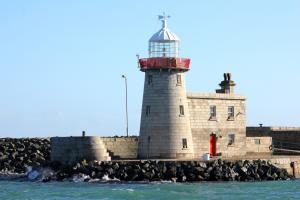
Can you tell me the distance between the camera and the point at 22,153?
43219mm

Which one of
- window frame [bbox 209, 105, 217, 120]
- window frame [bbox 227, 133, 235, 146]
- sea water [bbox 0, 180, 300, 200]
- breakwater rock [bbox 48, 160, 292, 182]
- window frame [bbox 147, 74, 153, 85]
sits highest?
window frame [bbox 147, 74, 153, 85]

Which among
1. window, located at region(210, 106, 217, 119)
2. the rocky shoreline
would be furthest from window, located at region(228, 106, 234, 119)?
the rocky shoreline

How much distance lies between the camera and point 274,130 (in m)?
45.8

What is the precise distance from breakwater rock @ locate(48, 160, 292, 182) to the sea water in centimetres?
77

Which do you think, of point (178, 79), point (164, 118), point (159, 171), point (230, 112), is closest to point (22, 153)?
point (164, 118)

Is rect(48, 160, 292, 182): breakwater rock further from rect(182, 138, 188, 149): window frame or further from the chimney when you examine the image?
the chimney

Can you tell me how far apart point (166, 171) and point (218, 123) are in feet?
21.6

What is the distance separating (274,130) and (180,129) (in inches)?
459

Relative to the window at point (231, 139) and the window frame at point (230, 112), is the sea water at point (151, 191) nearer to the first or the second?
the window at point (231, 139)

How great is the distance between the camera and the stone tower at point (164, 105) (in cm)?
3556

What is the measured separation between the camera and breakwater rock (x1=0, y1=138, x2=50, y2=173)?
40.8 metres

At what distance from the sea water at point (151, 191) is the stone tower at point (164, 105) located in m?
3.75

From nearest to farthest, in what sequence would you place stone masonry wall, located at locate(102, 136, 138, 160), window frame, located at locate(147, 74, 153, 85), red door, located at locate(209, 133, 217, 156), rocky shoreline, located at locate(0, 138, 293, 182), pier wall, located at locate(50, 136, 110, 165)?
rocky shoreline, located at locate(0, 138, 293, 182), pier wall, located at locate(50, 136, 110, 165), window frame, located at locate(147, 74, 153, 85), stone masonry wall, located at locate(102, 136, 138, 160), red door, located at locate(209, 133, 217, 156)

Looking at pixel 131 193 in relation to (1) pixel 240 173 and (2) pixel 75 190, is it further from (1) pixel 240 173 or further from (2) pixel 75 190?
(1) pixel 240 173
